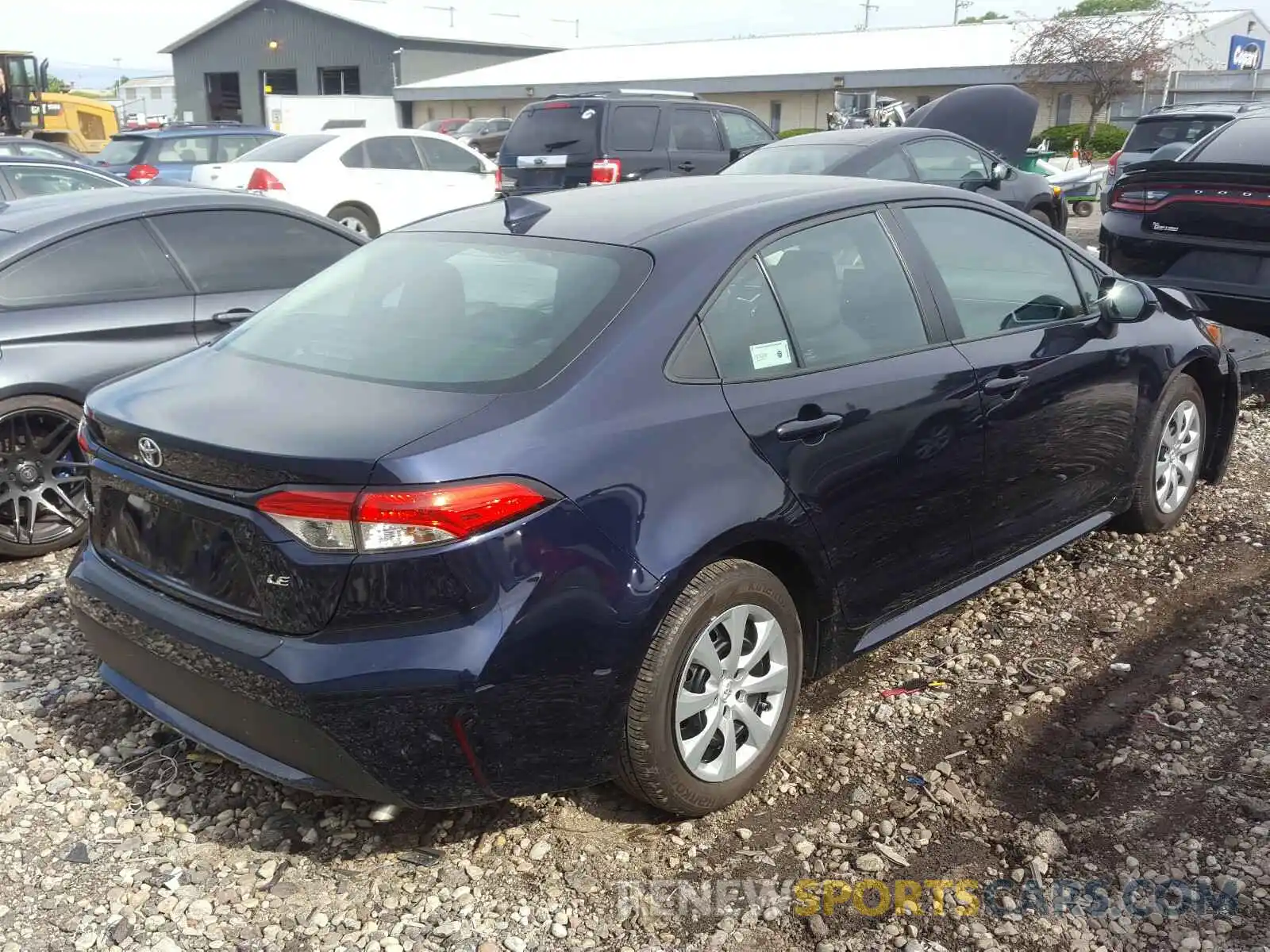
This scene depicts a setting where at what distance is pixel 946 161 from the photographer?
35.8ft

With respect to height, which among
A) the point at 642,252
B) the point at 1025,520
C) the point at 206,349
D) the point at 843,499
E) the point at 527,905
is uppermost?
the point at 642,252

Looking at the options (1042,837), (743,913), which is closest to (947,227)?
(1042,837)

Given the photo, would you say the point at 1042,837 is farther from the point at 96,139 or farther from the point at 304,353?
the point at 96,139

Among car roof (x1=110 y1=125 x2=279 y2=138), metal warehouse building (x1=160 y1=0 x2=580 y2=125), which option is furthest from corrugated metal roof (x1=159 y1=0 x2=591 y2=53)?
car roof (x1=110 y1=125 x2=279 y2=138)

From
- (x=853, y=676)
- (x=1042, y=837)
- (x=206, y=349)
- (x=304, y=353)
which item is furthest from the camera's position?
(x=853, y=676)

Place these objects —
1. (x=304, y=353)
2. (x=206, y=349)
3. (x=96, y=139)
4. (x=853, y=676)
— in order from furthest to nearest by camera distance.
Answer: (x=96, y=139)
(x=853, y=676)
(x=206, y=349)
(x=304, y=353)

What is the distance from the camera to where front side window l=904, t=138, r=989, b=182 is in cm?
1051

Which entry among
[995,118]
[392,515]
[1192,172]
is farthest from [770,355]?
[995,118]

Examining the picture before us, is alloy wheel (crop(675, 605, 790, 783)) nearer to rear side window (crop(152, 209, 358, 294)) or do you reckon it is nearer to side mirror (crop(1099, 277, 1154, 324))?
side mirror (crop(1099, 277, 1154, 324))

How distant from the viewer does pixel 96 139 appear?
27.4 meters

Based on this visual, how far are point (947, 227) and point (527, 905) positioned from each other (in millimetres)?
2652

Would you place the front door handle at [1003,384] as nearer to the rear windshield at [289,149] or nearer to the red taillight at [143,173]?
the rear windshield at [289,149]

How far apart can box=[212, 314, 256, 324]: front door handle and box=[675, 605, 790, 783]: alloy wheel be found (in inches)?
125

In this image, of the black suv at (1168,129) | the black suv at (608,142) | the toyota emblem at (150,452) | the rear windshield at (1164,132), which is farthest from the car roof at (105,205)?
the rear windshield at (1164,132)
